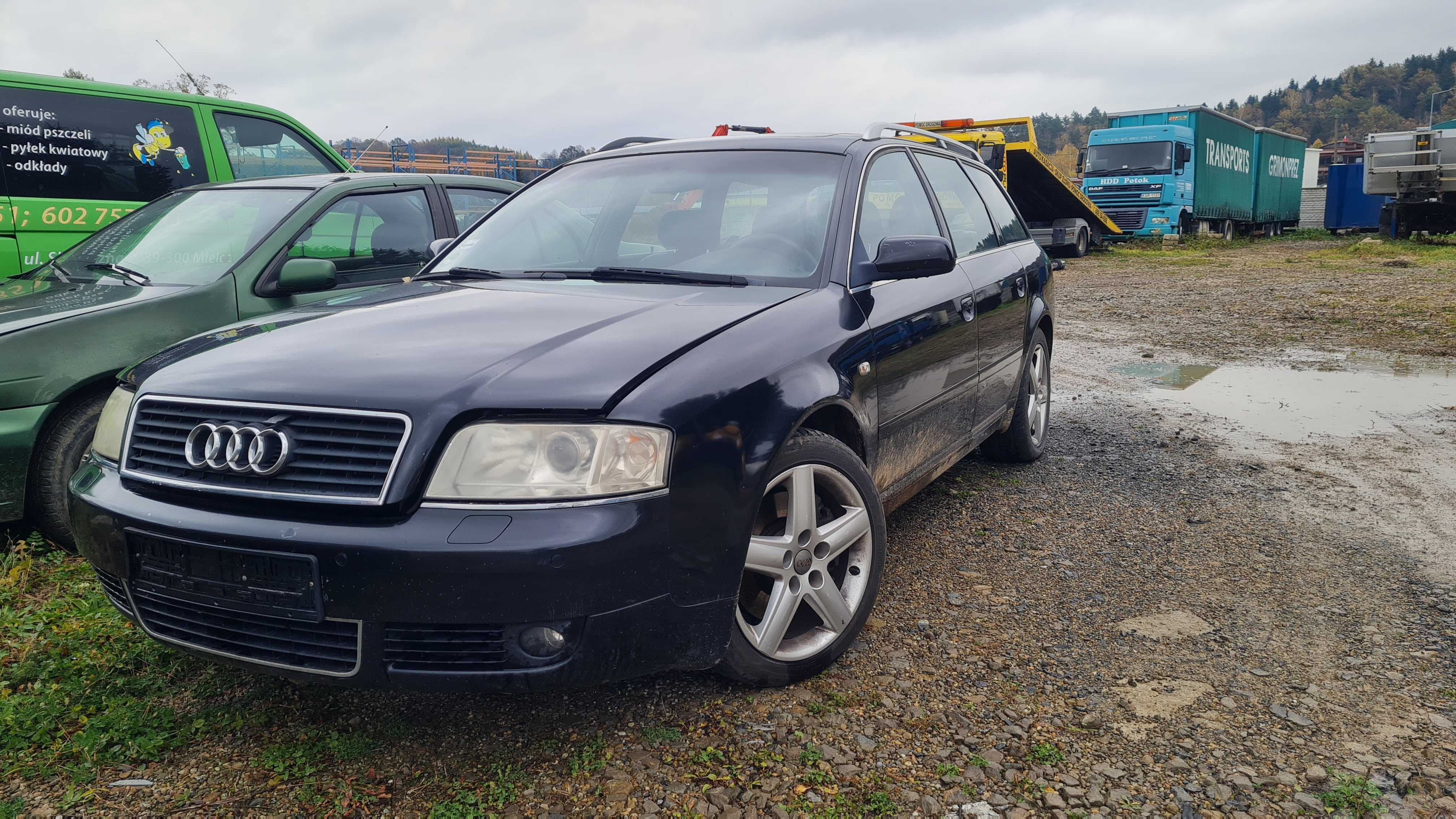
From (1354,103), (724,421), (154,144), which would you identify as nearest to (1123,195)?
(154,144)

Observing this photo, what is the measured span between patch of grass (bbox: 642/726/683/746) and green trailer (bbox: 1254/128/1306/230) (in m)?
34.5

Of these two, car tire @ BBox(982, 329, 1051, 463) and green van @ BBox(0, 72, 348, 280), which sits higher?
green van @ BBox(0, 72, 348, 280)

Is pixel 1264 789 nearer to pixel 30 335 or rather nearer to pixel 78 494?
pixel 78 494

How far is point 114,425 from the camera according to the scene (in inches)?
106

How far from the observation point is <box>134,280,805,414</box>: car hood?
227 centimetres

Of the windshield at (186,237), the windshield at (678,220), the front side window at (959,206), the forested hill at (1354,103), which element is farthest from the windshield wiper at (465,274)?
the forested hill at (1354,103)

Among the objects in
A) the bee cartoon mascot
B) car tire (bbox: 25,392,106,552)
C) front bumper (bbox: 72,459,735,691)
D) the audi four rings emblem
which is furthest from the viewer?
the bee cartoon mascot

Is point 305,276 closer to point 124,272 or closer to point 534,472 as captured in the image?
point 124,272

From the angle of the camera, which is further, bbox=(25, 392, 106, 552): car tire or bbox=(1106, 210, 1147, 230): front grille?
bbox=(1106, 210, 1147, 230): front grille

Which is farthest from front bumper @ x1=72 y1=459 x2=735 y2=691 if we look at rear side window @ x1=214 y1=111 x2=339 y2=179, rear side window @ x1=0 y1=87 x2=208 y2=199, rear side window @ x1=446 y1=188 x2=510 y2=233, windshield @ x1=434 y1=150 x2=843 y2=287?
rear side window @ x1=214 y1=111 x2=339 y2=179

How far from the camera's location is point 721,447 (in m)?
2.41

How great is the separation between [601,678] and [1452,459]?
513cm

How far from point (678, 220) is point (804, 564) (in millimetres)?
1395

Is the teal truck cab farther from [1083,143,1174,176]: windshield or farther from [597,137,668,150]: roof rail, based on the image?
[597,137,668,150]: roof rail
